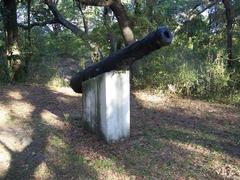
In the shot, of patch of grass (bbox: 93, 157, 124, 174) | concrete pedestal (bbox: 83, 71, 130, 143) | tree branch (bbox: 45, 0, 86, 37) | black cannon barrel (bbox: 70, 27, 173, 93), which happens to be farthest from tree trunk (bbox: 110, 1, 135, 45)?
patch of grass (bbox: 93, 157, 124, 174)

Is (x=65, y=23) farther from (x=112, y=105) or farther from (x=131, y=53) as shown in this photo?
(x=131, y=53)

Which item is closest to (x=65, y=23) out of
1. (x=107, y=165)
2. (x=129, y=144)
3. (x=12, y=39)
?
(x=12, y=39)

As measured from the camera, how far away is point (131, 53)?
21.2 ft

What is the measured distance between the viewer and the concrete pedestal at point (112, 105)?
6723mm

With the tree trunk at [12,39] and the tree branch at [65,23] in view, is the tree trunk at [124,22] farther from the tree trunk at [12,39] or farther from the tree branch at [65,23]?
the tree trunk at [12,39]

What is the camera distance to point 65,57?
18.0 meters

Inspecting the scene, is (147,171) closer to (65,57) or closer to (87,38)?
(87,38)

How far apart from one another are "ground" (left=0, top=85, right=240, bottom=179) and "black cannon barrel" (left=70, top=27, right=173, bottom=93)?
111 centimetres

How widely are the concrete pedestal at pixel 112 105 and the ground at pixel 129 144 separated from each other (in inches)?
7.6

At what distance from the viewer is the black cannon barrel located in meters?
5.83

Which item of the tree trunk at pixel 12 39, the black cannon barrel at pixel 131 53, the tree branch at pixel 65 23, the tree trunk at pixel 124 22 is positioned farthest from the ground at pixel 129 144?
the tree branch at pixel 65 23

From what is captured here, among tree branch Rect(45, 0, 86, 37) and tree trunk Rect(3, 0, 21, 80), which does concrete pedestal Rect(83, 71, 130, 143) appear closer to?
tree trunk Rect(3, 0, 21, 80)

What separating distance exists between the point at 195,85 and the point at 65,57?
8731 millimetres

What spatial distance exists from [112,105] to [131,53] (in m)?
0.94
